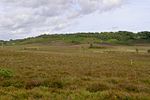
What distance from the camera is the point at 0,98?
47.9 feet

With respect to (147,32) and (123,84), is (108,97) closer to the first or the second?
(123,84)

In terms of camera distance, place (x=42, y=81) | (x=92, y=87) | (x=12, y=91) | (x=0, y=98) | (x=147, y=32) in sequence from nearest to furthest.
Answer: (x=0, y=98) < (x=12, y=91) < (x=92, y=87) < (x=42, y=81) < (x=147, y=32)

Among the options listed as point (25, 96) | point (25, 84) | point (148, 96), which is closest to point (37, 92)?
point (25, 96)

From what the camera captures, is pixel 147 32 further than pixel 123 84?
Yes

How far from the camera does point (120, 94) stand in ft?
53.3

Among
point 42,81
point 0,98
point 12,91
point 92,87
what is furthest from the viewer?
point 42,81

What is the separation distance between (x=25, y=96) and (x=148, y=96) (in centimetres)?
515

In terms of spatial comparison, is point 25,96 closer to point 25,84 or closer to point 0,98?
point 0,98

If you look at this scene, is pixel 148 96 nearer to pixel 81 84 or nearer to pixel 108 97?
pixel 108 97

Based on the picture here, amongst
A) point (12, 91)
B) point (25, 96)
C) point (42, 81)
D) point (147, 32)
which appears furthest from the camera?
point (147, 32)

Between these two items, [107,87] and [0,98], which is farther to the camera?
[107,87]

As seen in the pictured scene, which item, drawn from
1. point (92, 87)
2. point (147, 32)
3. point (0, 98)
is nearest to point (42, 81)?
point (92, 87)

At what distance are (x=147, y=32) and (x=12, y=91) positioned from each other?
159 meters

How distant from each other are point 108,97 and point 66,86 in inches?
148
